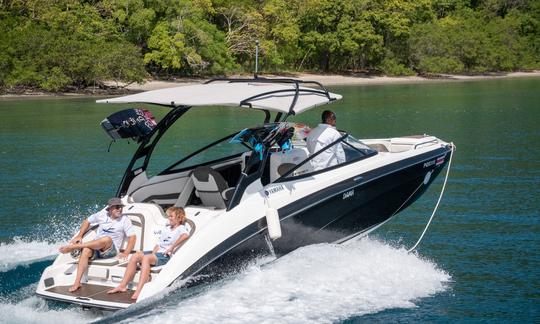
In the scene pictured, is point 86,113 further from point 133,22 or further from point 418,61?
point 418,61

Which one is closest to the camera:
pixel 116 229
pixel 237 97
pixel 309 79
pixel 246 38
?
pixel 116 229

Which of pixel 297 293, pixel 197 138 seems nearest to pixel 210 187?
pixel 297 293

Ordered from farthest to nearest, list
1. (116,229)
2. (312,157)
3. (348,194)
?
(348,194) < (312,157) < (116,229)

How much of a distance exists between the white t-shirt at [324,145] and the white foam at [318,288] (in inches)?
41.2

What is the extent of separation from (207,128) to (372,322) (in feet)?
74.4

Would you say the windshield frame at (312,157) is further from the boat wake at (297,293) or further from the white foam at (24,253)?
the white foam at (24,253)

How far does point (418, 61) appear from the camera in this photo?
250 feet

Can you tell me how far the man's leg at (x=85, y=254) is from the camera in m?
8.37

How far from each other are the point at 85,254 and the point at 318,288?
101 inches

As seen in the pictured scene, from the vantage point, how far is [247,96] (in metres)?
9.54

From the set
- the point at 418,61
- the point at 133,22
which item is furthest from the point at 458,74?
the point at 133,22

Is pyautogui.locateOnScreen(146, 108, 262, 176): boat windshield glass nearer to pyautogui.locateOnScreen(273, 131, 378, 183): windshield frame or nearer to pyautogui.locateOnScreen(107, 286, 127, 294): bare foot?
pyautogui.locateOnScreen(273, 131, 378, 183): windshield frame

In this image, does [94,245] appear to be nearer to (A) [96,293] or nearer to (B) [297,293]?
(A) [96,293]

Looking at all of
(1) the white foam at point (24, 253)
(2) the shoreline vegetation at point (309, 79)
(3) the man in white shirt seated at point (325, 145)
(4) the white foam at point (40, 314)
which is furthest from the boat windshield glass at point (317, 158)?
(2) the shoreline vegetation at point (309, 79)
